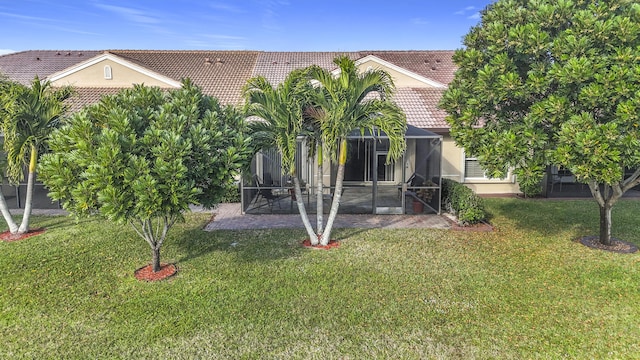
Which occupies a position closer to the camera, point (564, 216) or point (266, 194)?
point (564, 216)

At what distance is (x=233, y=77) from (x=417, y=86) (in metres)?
10.8

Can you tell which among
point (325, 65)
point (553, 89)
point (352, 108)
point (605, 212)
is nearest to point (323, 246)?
point (352, 108)

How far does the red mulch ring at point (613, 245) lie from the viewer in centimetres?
966

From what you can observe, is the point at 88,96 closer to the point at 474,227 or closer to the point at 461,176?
the point at 461,176

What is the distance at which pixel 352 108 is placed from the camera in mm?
9281

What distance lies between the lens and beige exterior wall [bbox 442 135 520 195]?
16906 mm

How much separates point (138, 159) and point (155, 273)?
2892 millimetres

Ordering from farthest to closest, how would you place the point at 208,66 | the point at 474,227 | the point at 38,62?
the point at 38,62
the point at 208,66
the point at 474,227

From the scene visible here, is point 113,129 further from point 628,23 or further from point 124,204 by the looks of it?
point 628,23

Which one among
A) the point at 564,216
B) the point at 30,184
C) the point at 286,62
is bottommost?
the point at 564,216

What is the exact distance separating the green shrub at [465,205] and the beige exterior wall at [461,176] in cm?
363

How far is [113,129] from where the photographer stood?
672cm

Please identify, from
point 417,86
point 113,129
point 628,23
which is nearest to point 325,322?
point 113,129

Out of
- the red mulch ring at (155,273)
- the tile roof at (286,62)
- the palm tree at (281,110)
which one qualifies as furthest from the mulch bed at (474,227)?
the tile roof at (286,62)
